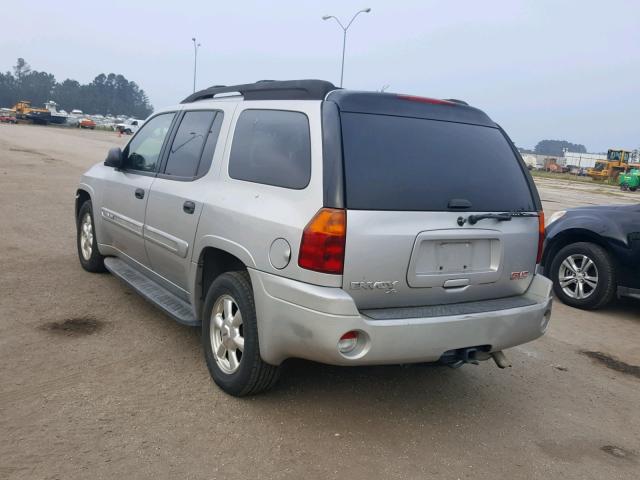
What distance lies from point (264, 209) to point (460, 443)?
1.71 meters

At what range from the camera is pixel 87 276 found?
5.96m

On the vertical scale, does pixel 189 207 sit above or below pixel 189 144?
below

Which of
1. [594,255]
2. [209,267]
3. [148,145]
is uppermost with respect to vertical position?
[148,145]

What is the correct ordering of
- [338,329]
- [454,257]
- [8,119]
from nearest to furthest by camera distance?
1. [338,329]
2. [454,257]
3. [8,119]

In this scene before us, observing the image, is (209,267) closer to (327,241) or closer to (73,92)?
(327,241)

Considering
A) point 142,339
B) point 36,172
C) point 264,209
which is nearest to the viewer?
point 264,209

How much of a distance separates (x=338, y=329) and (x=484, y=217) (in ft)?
3.75

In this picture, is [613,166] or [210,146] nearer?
[210,146]

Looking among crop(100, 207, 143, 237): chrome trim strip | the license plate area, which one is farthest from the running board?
the license plate area

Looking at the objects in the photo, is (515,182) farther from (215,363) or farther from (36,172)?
(36,172)

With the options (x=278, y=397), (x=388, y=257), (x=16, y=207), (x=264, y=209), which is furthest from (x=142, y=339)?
(x=16, y=207)

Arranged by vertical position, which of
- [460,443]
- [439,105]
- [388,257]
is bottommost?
[460,443]

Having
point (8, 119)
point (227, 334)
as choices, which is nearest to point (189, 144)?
point (227, 334)

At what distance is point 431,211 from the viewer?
325 centimetres
